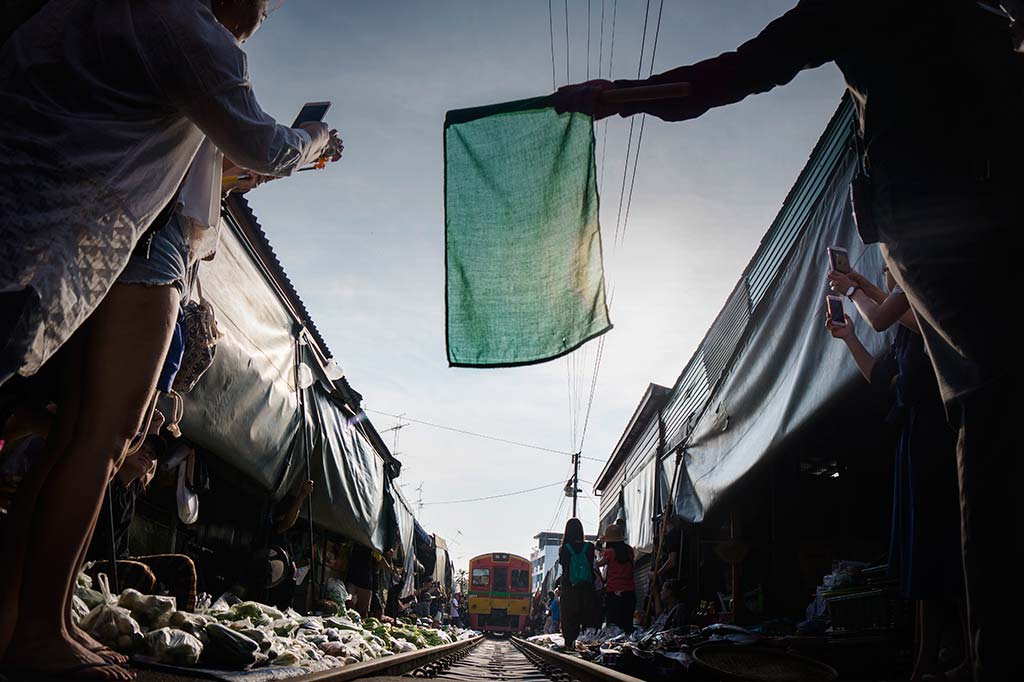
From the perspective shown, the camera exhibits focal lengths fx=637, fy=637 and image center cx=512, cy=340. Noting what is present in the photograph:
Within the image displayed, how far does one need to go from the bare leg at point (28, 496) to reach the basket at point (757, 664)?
3080mm

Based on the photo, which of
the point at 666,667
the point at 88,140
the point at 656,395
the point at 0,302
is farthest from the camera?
the point at 656,395

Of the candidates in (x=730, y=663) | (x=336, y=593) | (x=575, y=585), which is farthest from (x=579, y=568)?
(x=730, y=663)

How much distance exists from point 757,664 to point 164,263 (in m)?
3.68

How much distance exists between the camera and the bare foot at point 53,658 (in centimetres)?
148

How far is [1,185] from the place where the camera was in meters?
1.23

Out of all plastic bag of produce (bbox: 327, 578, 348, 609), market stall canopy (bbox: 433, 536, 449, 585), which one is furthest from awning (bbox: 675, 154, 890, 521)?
market stall canopy (bbox: 433, 536, 449, 585)

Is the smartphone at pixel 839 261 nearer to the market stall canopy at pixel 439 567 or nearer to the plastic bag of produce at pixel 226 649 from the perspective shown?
the plastic bag of produce at pixel 226 649

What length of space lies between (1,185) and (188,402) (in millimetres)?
3421

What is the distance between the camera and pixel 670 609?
8336 millimetres

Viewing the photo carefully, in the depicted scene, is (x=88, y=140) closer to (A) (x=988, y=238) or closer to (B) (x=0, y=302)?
(B) (x=0, y=302)

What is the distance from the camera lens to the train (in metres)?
32.2

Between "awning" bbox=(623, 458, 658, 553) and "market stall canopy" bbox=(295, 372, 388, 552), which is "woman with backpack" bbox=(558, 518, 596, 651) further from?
"market stall canopy" bbox=(295, 372, 388, 552)

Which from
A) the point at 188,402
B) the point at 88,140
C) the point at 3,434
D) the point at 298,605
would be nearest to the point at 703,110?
the point at 88,140

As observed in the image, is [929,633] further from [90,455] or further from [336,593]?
[336,593]
